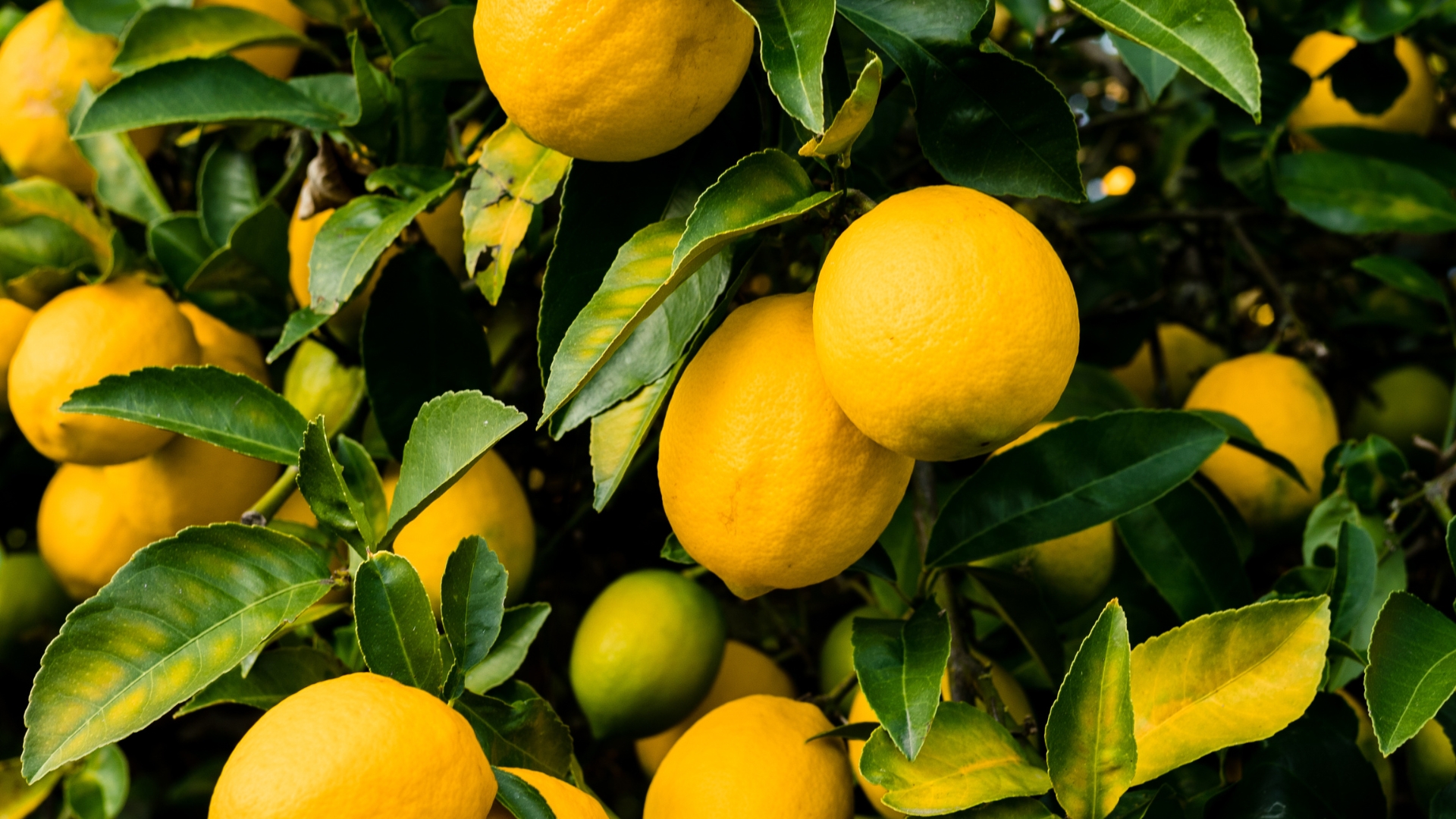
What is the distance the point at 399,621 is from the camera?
79 centimetres

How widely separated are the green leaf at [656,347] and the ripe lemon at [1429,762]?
0.84 metres

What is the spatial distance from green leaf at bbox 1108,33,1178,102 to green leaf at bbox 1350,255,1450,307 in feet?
1.54

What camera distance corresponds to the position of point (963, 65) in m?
0.83

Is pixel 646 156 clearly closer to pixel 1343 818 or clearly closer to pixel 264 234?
pixel 264 234

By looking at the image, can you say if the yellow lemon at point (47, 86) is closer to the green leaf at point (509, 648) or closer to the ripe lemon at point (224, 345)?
the ripe lemon at point (224, 345)

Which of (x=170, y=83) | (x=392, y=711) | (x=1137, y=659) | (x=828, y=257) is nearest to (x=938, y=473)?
(x=1137, y=659)

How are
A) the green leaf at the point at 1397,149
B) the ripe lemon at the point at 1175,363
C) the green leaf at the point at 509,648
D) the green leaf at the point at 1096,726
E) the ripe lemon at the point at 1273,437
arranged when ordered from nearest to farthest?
the green leaf at the point at 1096,726 < the green leaf at the point at 509,648 < the ripe lemon at the point at 1273,437 < the green leaf at the point at 1397,149 < the ripe lemon at the point at 1175,363

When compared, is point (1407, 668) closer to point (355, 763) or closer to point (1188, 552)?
point (1188, 552)

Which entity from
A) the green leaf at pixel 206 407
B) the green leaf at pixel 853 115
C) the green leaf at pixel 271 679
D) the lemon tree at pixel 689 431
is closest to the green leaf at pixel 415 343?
the lemon tree at pixel 689 431

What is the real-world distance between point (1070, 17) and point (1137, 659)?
2.80 ft

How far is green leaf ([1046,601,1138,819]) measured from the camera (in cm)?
74

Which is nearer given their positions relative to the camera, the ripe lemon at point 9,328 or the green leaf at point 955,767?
the green leaf at point 955,767

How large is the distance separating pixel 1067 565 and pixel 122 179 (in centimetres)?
125

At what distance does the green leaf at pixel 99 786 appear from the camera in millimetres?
1193
